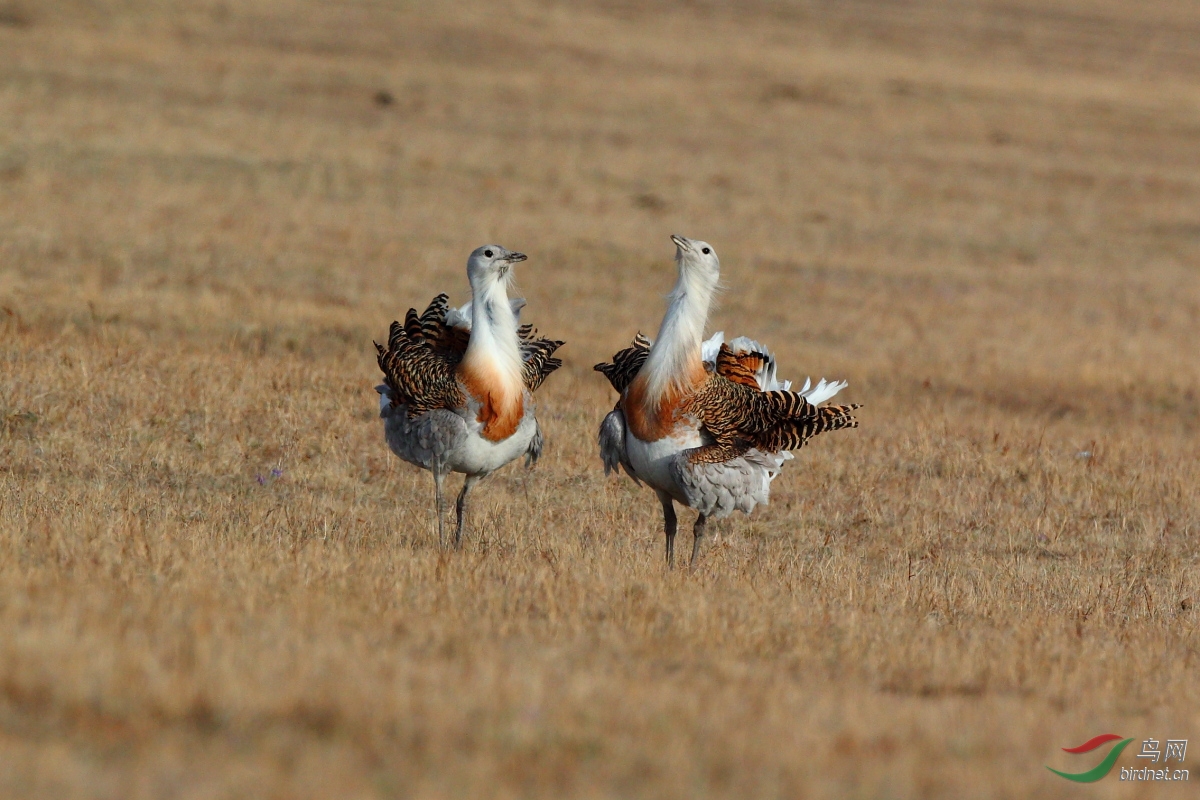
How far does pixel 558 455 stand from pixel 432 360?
2734 mm

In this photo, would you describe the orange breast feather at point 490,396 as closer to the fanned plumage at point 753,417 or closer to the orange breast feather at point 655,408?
the orange breast feather at point 655,408

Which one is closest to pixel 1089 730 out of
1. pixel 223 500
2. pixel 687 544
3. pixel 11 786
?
pixel 11 786

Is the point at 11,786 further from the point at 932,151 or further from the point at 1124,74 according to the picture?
the point at 1124,74

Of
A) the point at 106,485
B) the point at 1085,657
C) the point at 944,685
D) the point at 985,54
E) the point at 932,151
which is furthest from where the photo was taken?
the point at 985,54

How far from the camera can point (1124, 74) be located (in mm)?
46906

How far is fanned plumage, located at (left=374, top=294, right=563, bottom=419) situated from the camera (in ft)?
29.9

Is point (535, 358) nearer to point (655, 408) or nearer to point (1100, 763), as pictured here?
point (655, 408)

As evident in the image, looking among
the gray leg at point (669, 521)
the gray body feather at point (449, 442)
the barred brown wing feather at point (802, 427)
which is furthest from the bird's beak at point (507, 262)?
the barred brown wing feather at point (802, 427)

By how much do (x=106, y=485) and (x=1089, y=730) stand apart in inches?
261

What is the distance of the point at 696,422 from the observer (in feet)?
29.0

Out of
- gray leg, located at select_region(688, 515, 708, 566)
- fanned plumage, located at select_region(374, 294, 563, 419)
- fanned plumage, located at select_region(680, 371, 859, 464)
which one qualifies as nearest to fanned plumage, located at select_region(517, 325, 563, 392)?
fanned plumage, located at select_region(374, 294, 563, 419)

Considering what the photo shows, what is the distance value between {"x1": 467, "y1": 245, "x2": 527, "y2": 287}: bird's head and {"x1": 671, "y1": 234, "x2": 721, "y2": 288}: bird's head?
1052 millimetres

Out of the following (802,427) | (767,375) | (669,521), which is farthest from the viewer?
(767,375)

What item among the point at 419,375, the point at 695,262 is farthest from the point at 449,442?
the point at 695,262
